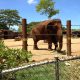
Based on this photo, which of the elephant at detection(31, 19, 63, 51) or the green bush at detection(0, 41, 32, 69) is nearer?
the green bush at detection(0, 41, 32, 69)

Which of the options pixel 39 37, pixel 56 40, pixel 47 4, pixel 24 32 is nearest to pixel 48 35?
pixel 56 40

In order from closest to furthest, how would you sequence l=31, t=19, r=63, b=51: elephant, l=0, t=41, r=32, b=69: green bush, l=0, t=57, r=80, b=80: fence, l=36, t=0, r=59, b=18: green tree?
l=0, t=57, r=80, b=80: fence, l=0, t=41, r=32, b=69: green bush, l=31, t=19, r=63, b=51: elephant, l=36, t=0, r=59, b=18: green tree

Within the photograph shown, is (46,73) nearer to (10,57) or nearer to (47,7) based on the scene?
(10,57)

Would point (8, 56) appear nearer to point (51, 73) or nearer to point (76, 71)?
point (51, 73)

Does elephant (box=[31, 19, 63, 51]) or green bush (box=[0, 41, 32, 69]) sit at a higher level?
elephant (box=[31, 19, 63, 51])

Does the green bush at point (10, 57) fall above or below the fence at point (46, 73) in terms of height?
above

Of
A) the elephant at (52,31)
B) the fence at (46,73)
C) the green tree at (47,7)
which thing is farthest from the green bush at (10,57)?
the green tree at (47,7)

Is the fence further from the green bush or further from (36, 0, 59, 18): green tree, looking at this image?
(36, 0, 59, 18): green tree

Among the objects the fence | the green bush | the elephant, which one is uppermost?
the elephant

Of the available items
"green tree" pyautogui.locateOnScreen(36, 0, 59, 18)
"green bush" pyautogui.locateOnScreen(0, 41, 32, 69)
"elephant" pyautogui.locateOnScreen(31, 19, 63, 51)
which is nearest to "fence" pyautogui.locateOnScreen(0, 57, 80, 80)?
"green bush" pyautogui.locateOnScreen(0, 41, 32, 69)

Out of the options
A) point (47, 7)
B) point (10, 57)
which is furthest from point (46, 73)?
point (47, 7)

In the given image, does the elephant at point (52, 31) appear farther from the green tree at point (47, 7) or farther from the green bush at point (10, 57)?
the green tree at point (47, 7)

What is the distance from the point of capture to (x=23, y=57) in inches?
279

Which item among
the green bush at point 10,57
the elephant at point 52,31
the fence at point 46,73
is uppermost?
the elephant at point 52,31
